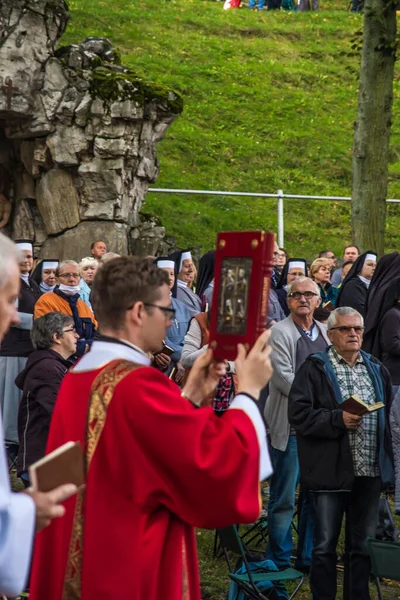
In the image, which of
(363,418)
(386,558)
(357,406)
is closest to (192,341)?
(363,418)

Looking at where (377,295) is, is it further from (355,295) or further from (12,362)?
(12,362)

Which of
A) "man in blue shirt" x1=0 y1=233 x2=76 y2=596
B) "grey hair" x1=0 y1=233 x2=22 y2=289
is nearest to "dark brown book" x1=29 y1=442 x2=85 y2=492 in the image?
"man in blue shirt" x1=0 y1=233 x2=76 y2=596

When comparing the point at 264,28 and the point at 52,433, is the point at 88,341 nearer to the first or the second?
the point at 52,433

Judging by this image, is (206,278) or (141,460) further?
(206,278)

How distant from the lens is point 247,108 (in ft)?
93.1

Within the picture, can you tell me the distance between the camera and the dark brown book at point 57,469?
2.99 meters

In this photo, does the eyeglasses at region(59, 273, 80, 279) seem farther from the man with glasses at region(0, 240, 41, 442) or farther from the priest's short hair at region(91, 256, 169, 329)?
the priest's short hair at region(91, 256, 169, 329)

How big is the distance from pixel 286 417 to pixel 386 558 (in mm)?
2845

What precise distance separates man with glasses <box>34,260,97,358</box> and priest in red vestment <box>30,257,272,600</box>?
5.51 meters

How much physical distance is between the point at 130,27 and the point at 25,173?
14.7 m

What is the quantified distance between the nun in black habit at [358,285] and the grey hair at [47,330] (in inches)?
168

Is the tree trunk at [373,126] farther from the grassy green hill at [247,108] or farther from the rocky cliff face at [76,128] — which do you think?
the grassy green hill at [247,108]

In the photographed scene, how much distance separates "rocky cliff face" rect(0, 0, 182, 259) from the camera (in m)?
15.8

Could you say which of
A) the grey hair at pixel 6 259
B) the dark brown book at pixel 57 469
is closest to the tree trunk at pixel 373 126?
the dark brown book at pixel 57 469
